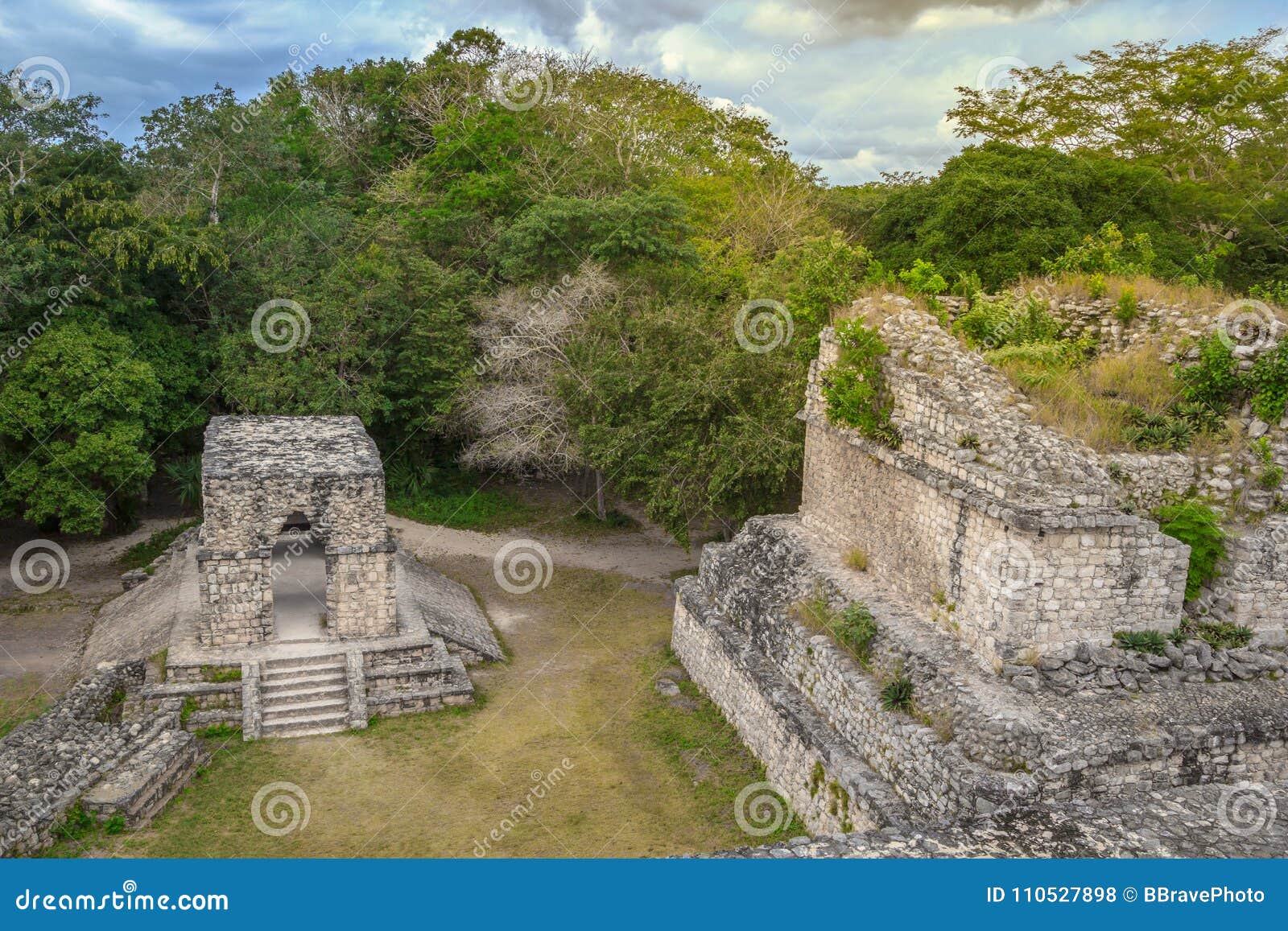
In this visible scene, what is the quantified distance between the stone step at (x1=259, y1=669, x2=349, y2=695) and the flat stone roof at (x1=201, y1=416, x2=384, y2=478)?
269 centimetres

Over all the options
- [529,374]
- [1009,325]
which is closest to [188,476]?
[529,374]

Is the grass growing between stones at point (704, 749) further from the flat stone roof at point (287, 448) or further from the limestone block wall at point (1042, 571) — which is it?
the flat stone roof at point (287, 448)

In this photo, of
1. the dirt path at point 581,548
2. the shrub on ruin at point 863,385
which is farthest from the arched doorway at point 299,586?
the shrub on ruin at point 863,385

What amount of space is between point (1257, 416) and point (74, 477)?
697 inches

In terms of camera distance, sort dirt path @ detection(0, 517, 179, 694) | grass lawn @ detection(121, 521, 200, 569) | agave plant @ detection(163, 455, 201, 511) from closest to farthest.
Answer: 1. dirt path @ detection(0, 517, 179, 694)
2. grass lawn @ detection(121, 521, 200, 569)
3. agave plant @ detection(163, 455, 201, 511)

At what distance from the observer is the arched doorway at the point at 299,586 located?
45.8ft

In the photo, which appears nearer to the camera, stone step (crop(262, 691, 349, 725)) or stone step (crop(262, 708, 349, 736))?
stone step (crop(262, 708, 349, 736))

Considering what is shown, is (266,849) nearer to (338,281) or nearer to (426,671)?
(426,671)

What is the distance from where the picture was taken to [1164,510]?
9844 mm

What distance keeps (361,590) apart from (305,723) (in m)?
1.98

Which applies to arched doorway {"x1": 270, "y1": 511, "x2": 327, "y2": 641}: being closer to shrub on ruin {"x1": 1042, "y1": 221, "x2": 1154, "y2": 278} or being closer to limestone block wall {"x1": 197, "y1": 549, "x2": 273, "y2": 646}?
limestone block wall {"x1": 197, "y1": 549, "x2": 273, "y2": 646}

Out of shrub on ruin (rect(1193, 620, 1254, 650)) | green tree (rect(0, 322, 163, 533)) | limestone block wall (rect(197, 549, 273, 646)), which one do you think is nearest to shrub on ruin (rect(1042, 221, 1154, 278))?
shrub on ruin (rect(1193, 620, 1254, 650))

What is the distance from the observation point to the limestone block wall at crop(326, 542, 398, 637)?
13.4m

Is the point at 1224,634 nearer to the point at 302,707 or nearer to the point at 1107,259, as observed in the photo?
the point at 1107,259
